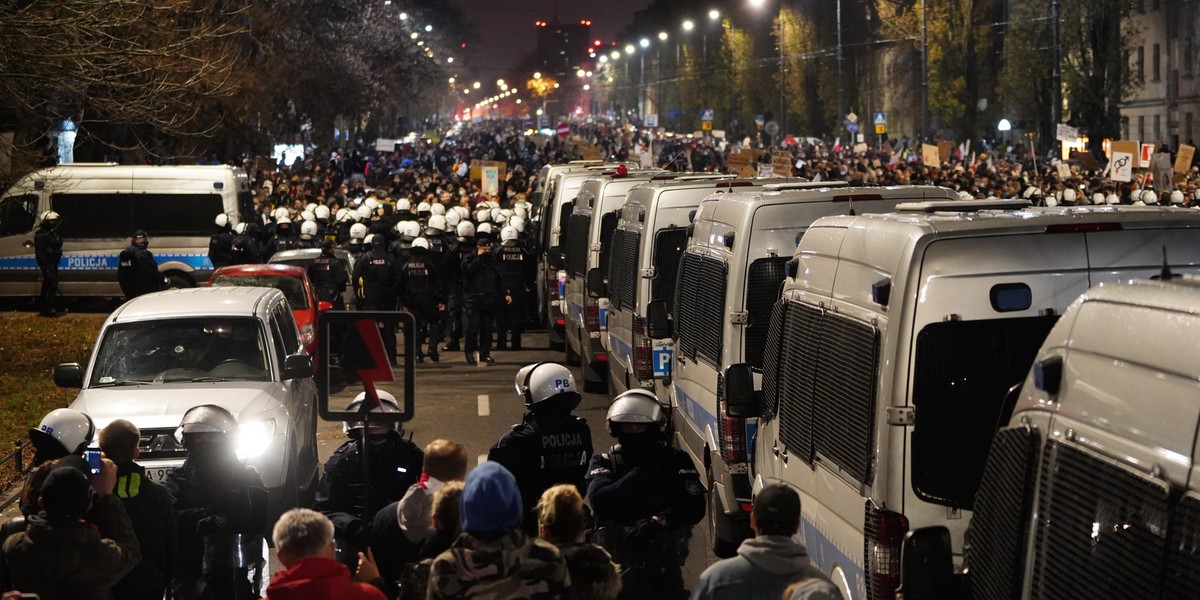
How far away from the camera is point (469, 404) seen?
17.6m

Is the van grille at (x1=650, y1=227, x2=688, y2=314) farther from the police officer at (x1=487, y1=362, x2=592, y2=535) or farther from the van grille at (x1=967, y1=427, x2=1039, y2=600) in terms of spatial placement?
the van grille at (x1=967, y1=427, x2=1039, y2=600)

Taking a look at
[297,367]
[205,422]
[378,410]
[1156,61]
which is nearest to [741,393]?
[378,410]

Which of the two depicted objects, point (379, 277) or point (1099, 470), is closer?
point (1099, 470)

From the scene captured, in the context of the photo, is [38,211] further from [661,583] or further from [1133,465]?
[1133,465]

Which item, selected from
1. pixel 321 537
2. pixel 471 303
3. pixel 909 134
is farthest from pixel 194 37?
pixel 909 134

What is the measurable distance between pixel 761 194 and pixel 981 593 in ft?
17.0

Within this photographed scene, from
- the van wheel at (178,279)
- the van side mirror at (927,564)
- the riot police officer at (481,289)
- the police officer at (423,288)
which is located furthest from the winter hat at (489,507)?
the van wheel at (178,279)

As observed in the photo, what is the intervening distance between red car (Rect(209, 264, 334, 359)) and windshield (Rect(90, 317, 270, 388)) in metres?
5.79

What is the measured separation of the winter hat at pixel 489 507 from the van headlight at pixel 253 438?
239 inches

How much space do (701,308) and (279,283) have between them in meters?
8.96

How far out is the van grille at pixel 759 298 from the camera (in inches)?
363

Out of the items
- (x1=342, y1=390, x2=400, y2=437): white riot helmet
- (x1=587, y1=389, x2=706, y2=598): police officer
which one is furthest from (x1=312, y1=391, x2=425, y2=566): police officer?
(x1=587, y1=389, x2=706, y2=598): police officer

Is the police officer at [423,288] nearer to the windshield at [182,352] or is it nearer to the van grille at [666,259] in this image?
the van grille at [666,259]

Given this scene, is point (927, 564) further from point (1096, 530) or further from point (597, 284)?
point (597, 284)
